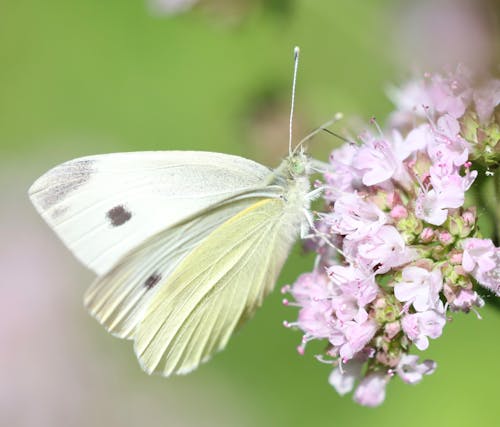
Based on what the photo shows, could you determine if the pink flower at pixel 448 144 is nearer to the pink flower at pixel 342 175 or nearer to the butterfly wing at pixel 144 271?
the pink flower at pixel 342 175

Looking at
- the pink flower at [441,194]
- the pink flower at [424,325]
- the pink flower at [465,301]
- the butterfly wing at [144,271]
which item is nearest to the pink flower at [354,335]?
the pink flower at [424,325]

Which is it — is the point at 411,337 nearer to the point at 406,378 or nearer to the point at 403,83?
the point at 406,378

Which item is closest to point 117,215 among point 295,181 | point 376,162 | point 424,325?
point 295,181

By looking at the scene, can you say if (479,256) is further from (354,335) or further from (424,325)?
(354,335)

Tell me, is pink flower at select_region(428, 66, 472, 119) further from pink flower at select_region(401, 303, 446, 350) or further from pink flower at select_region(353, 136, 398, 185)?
pink flower at select_region(401, 303, 446, 350)

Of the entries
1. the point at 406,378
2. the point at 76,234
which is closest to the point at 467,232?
the point at 406,378
